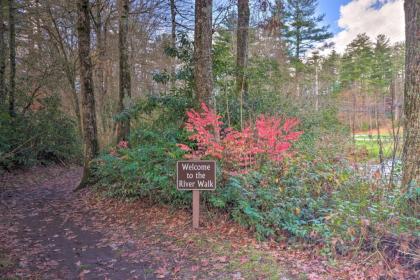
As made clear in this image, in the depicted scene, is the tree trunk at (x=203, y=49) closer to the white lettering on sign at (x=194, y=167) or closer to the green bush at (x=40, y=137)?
the white lettering on sign at (x=194, y=167)

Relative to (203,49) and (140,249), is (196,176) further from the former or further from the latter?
(203,49)

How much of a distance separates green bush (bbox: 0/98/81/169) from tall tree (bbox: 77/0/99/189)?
2.59m

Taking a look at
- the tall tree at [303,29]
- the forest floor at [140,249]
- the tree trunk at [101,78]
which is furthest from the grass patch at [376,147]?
the tall tree at [303,29]

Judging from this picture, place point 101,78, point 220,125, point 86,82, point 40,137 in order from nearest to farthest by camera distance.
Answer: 1. point 220,125
2. point 86,82
3. point 40,137
4. point 101,78

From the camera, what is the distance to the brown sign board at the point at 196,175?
415 centimetres

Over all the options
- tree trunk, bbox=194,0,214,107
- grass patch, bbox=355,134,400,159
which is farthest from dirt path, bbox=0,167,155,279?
grass patch, bbox=355,134,400,159

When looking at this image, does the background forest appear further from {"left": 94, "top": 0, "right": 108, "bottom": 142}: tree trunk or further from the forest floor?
the forest floor

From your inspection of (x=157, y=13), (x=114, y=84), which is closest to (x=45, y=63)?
(x=114, y=84)

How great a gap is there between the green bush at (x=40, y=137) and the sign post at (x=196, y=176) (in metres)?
6.60

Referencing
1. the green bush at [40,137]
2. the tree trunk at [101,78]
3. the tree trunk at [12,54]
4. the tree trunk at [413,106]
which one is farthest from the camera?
the tree trunk at [101,78]

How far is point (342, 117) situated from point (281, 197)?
7.71 metres

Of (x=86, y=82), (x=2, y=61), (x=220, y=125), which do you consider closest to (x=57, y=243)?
(x=220, y=125)

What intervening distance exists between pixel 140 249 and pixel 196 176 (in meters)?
1.27

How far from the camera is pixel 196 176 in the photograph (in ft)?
13.7
